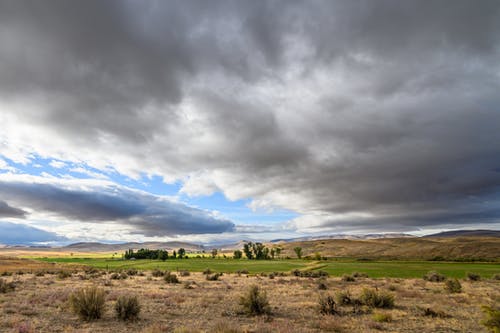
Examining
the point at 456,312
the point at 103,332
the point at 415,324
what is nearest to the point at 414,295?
the point at 456,312

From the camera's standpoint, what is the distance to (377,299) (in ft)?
73.8

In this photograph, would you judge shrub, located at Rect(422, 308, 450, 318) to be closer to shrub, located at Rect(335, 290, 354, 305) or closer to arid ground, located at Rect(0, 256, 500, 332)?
arid ground, located at Rect(0, 256, 500, 332)

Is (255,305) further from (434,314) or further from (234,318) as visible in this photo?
(434,314)

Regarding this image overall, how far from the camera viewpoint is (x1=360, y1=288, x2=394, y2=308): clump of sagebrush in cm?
2222

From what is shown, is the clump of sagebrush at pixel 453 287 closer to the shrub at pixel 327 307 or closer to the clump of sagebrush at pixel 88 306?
the shrub at pixel 327 307

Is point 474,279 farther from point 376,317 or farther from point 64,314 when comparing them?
point 64,314

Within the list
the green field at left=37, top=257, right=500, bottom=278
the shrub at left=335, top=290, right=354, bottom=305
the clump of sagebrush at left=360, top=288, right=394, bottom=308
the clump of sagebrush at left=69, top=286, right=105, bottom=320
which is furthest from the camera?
the green field at left=37, top=257, right=500, bottom=278

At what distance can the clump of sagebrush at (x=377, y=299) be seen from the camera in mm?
22219

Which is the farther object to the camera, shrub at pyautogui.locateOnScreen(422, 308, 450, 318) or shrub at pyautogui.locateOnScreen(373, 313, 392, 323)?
shrub at pyautogui.locateOnScreen(422, 308, 450, 318)

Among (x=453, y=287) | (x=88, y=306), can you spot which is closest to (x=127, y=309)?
(x=88, y=306)

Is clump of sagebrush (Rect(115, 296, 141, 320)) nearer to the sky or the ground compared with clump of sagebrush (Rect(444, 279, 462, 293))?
nearer to the sky

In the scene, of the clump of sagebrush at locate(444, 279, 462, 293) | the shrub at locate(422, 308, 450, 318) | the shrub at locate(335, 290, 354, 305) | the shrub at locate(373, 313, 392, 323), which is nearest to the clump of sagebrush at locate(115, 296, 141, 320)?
the shrub at locate(373, 313, 392, 323)

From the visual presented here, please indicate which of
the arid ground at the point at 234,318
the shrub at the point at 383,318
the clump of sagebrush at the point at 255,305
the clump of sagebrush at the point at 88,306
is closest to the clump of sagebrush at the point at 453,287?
the arid ground at the point at 234,318

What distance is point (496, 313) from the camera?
1390cm
